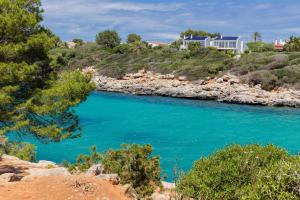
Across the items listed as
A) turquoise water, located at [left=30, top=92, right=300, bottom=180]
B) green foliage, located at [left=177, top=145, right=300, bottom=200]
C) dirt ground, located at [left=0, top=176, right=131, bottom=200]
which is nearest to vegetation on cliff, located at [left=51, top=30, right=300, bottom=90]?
turquoise water, located at [left=30, top=92, right=300, bottom=180]

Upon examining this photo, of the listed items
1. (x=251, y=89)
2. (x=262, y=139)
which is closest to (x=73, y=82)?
(x=262, y=139)

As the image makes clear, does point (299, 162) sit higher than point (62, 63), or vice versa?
point (62, 63)

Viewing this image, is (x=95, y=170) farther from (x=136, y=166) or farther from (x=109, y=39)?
(x=109, y=39)

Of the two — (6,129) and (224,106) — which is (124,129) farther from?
(6,129)

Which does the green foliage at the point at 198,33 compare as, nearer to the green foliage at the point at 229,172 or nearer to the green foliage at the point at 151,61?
the green foliage at the point at 151,61

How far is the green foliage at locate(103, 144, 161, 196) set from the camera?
13680mm

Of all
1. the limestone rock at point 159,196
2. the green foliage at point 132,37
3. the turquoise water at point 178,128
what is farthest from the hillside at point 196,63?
the limestone rock at point 159,196

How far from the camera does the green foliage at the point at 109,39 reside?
11150cm

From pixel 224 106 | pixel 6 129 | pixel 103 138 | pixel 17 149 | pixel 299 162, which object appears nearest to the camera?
pixel 299 162

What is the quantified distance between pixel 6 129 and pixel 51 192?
4.32 metres

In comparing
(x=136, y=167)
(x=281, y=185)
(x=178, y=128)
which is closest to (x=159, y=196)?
(x=136, y=167)

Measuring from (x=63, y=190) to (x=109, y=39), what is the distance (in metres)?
104

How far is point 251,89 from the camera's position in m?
58.2

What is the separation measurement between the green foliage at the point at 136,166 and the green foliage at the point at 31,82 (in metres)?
2.20
